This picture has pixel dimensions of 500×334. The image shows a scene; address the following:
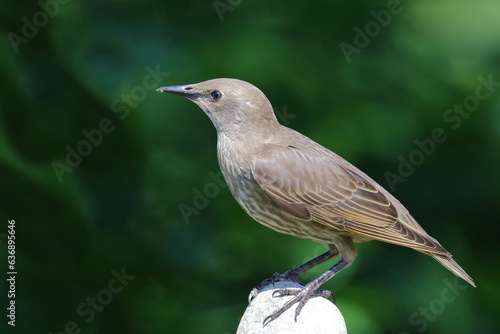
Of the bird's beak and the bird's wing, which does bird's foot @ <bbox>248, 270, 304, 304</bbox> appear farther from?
the bird's beak

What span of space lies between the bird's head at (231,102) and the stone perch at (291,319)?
114cm

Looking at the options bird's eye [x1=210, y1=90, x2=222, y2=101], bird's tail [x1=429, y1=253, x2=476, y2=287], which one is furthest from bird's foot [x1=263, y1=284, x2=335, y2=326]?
bird's eye [x1=210, y1=90, x2=222, y2=101]

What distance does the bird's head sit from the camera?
17.1 ft

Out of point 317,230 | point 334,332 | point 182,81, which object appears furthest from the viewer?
point 182,81

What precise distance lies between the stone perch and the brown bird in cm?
9

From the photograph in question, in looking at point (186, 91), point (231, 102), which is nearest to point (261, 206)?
point (231, 102)

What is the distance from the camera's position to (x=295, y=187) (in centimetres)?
510

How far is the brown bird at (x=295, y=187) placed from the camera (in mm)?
5012

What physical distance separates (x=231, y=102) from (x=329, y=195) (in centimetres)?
91

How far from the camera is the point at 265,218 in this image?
5152 mm

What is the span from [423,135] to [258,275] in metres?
1.93

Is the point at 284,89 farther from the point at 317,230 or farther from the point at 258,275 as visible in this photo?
the point at 317,230

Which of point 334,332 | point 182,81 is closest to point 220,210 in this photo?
point 182,81

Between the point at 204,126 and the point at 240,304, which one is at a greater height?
the point at 204,126
